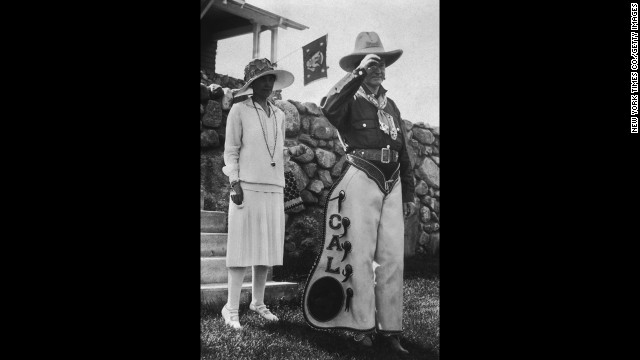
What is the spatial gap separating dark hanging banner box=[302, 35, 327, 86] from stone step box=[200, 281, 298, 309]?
1.24 m

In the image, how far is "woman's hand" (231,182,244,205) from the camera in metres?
4.27

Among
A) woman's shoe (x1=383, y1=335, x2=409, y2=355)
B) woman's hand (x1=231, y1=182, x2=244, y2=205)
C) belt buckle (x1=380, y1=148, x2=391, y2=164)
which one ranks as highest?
belt buckle (x1=380, y1=148, x2=391, y2=164)

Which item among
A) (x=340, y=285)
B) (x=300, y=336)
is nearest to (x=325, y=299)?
(x=340, y=285)

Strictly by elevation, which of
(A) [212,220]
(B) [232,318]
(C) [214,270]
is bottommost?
(B) [232,318]

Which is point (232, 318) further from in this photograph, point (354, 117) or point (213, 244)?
point (354, 117)

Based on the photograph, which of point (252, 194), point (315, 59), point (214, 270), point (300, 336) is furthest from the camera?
point (315, 59)

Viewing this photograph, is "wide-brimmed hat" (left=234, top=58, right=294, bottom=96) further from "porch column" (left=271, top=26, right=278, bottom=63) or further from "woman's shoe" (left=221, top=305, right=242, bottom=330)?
"woman's shoe" (left=221, top=305, right=242, bottom=330)

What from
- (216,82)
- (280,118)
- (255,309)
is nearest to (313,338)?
(255,309)

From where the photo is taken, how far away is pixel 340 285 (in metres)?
4.27

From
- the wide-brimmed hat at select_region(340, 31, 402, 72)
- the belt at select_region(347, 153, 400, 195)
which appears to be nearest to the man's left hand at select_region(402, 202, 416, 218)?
the belt at select_region(347, 153, 400, 195)

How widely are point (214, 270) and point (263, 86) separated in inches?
45.4

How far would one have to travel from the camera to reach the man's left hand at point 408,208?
14.8 ft

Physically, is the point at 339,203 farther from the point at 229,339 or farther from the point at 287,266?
the point at 229,339

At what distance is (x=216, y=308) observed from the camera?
14.1 ft
